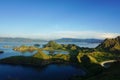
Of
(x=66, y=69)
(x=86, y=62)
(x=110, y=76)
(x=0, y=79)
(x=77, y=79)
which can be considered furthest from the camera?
(x=86, y=62)

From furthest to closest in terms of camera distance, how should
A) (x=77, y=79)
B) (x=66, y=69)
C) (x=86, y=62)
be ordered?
1. (x=86, y=62)
2. (x=66, y=69)
3. (x=77, y=79)

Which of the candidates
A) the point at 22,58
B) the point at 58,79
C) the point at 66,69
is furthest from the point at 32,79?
the point at 22,58

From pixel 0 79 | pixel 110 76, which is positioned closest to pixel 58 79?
pixel 0 79

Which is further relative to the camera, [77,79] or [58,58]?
[58,58]

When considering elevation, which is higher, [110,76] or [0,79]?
[110,76]

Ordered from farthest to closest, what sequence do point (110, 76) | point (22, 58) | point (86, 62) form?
point (22, 58)
point (86, 62)
point (110, 76)

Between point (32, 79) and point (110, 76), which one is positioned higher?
point (110, 76)

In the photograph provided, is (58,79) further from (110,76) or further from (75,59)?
(75,59)

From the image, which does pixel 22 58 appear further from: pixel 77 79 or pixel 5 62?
pixel 77 79

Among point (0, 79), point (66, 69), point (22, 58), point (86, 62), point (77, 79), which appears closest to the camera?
point (77, 79)
